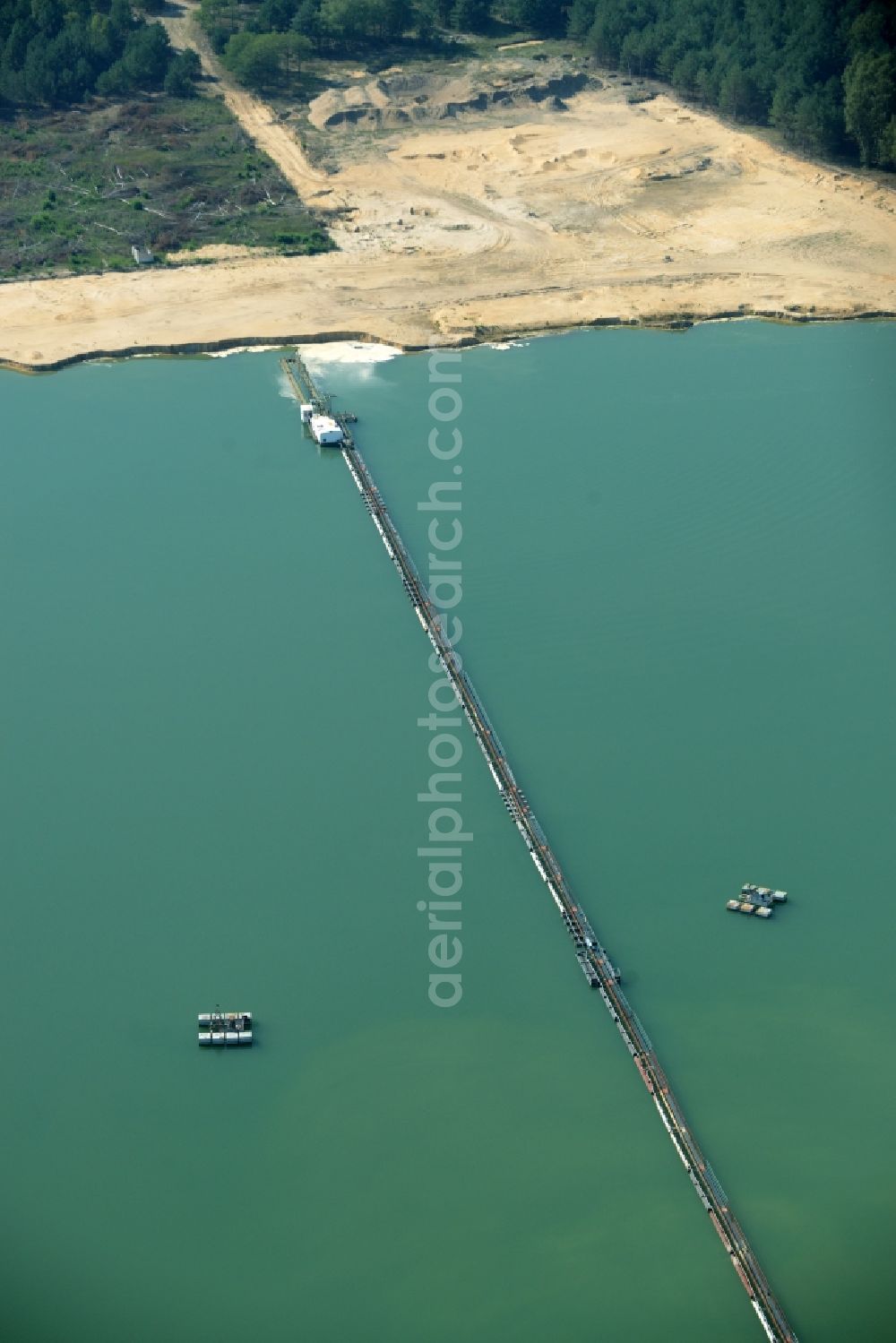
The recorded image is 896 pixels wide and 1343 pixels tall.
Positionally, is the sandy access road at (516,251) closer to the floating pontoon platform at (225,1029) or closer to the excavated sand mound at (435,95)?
the excavated sand mound at (435,95)

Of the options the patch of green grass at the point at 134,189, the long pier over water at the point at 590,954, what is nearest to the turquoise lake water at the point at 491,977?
the long pier over water at the point at 590,954

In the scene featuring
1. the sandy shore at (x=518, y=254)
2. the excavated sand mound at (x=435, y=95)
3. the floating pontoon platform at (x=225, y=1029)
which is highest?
the excavated sand mound at (x=435, y=95)

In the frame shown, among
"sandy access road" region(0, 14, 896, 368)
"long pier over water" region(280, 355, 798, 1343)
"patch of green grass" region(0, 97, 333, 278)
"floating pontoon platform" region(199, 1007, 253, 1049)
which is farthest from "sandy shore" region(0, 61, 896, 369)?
"floating pontoon platform" region(199, 1007, 253, 1049)

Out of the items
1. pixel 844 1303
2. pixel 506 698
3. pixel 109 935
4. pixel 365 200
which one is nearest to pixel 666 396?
pixel 506 698

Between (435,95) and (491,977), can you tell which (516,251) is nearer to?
(435,95)

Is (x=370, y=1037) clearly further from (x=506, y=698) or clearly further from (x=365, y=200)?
(x=365, y=200)

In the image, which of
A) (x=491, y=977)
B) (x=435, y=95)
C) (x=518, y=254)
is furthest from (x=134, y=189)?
(x=491, y=977)
